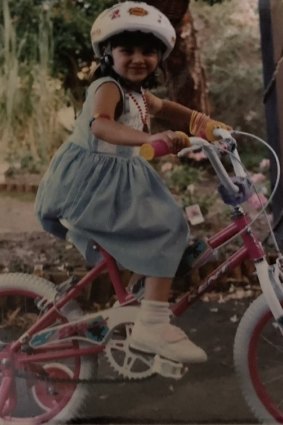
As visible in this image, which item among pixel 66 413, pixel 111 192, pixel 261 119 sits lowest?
pixel 66 413

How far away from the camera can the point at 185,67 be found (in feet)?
4.21

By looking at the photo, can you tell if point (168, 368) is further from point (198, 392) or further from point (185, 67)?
point (185, 67)

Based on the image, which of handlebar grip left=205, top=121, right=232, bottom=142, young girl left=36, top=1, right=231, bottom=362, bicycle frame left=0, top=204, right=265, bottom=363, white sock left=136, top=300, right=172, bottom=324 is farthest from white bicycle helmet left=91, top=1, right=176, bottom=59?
white sock left=136, top=300, right=172, bottom=324

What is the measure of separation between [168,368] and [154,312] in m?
0.10

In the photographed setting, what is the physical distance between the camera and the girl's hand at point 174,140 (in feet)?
3.62

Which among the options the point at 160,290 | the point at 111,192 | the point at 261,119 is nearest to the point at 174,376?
the point at 160,290

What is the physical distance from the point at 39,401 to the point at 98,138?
1.52 ft

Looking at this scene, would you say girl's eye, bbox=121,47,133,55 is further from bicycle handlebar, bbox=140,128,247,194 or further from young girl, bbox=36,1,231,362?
bicycle handlebar, bbox=140,128,247,194

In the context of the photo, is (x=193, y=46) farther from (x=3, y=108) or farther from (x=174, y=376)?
(x=174, y=376)

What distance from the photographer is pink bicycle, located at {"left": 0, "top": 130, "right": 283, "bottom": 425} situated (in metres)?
1.22

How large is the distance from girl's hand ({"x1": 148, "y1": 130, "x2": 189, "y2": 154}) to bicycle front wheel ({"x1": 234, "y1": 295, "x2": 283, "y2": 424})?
29 centimetres

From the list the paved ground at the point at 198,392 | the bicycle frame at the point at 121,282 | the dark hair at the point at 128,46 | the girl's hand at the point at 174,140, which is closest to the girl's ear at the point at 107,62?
the dark hair at the point at 128,46

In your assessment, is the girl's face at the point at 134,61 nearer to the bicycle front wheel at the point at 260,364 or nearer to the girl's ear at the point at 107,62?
the girl's ear at the point at 107,62

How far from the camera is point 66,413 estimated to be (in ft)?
4.17
